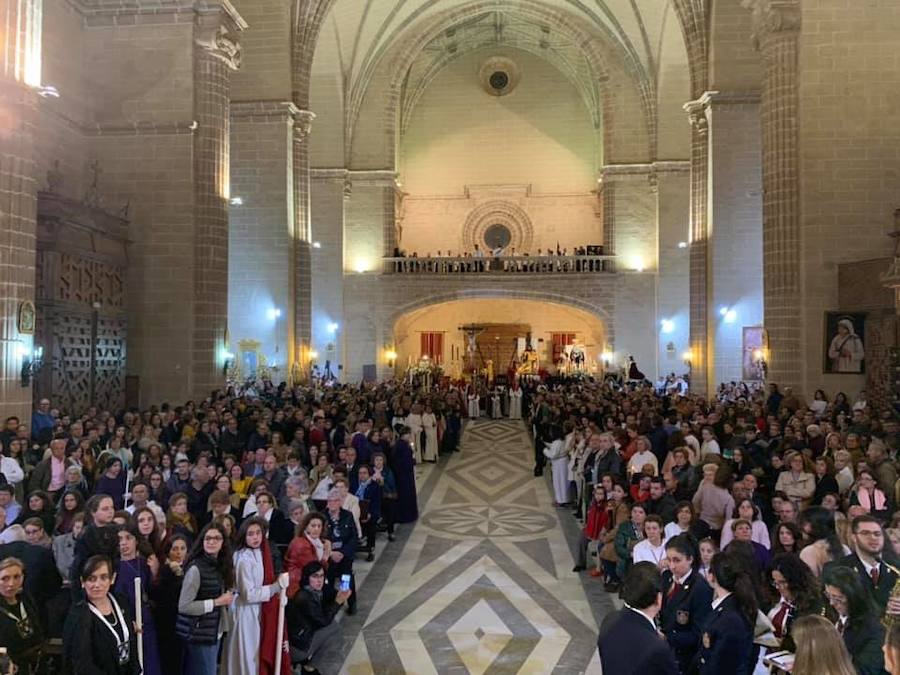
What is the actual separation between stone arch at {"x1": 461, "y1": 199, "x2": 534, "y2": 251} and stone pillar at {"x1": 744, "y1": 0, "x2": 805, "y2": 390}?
71.3 feet

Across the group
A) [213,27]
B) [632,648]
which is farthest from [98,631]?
[213,27]

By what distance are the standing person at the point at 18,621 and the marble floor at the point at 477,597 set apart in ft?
8.38

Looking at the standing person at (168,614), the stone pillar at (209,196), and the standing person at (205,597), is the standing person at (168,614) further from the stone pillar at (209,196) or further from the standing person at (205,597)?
the stone pillar at (209,196)

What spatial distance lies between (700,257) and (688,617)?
1847cm

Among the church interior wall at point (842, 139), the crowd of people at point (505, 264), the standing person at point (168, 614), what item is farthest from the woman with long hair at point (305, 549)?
the crowd of people at point (505, 264)

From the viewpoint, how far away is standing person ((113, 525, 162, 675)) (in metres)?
4.87

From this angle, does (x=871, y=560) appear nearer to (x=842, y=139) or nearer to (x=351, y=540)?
(x=351, y=540)

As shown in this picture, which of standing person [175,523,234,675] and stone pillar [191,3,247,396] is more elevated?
stone pillar [191,3,247,396]

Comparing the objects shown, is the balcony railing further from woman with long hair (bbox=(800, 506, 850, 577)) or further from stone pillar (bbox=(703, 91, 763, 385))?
woman with long hair (bbox=(800, 506, 850, 577))

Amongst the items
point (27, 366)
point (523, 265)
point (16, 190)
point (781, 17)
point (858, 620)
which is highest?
point (781, 17)

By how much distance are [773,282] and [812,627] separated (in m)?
13.0

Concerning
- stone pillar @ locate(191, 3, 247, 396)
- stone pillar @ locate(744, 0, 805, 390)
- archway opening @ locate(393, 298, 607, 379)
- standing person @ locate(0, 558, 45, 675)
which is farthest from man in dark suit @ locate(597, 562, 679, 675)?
archway opening @ locate(393, 298, 607, 379)

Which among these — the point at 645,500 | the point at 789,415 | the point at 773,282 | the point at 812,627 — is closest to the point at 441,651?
the point at 645,500

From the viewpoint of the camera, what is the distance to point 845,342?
47.0 feet
